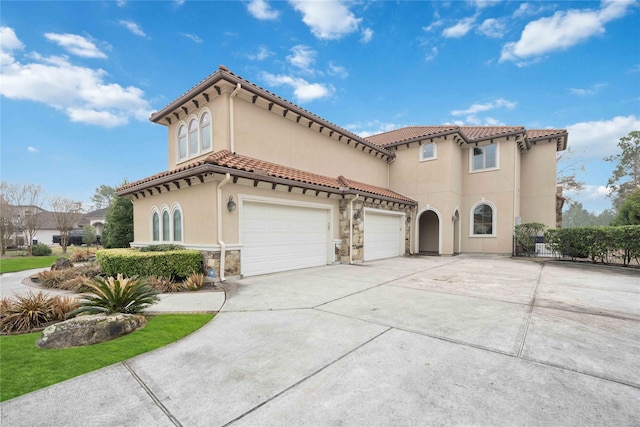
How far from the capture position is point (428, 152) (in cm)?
1534

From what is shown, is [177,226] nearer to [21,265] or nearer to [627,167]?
[21,265]

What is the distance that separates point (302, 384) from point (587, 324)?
4.84m

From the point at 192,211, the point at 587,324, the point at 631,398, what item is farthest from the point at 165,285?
the point at 587,324

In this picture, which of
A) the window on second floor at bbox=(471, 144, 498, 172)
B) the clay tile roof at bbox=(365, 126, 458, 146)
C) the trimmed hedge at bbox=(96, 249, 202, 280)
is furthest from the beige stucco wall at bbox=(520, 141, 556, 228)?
the trimmed hedge at bbox=(96, 249, 202, 280)

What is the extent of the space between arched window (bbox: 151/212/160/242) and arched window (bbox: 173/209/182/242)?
138cm

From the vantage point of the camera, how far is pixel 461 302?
5.65 m

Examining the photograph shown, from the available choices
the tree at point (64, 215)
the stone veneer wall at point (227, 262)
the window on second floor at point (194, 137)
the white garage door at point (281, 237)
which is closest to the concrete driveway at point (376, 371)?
the stone veneer wall at point (227, 262)

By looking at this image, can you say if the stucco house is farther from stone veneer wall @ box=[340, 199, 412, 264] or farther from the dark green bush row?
the dark green bush row

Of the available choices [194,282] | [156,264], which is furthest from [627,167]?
[156,264]

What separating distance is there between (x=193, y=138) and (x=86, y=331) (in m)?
8.40

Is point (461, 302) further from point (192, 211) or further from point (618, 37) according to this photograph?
point (618, 37)

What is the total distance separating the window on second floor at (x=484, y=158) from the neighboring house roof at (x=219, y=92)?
7.46 meters

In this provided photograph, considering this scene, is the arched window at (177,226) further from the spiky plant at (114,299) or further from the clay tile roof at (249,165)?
the spiky plant at (114,299)

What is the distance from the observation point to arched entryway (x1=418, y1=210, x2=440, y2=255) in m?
17.2
